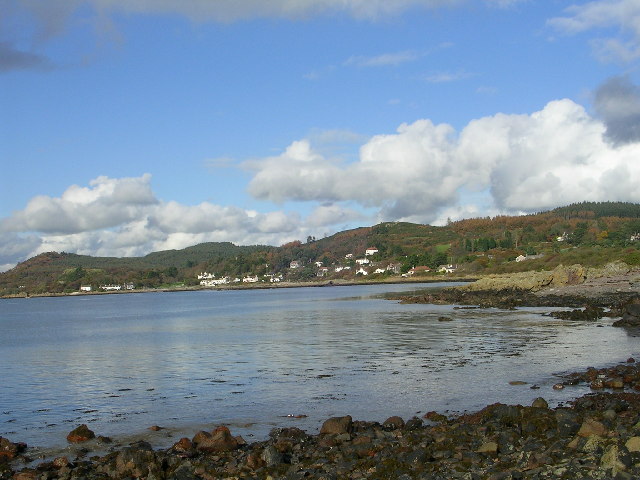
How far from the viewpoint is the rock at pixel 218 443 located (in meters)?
13.4

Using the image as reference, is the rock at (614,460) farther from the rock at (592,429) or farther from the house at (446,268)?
the house at (446,268)

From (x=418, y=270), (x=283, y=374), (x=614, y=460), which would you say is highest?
(x=418, y=270)

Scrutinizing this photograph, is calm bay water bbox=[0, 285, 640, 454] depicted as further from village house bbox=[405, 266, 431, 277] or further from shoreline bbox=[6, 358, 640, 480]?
village house bbox=[405, 266, 431, 277]

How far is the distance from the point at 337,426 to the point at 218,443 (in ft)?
8.68

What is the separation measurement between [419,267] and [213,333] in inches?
6014

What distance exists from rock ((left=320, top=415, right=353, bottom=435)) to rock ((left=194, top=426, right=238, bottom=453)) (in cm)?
203

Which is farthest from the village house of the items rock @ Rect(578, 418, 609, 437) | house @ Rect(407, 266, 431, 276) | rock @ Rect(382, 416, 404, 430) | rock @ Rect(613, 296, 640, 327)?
rock @ Rect(578, 418, 609, 437)

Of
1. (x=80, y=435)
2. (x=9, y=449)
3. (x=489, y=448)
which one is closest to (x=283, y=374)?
(x=80, y=435)

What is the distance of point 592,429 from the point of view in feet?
39.6

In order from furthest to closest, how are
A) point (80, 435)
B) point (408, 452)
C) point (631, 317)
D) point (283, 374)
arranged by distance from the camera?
point (631, 317) → point (283, 374) → point (80, 435) → point (408, 452)

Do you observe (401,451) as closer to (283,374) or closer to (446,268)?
(283,374)

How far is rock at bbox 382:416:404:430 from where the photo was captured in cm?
1448

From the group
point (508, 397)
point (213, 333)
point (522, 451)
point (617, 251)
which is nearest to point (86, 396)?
point (508, 397)

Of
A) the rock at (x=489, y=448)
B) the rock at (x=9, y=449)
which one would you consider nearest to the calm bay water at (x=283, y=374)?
the rock at (x=9, y=449)
